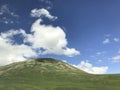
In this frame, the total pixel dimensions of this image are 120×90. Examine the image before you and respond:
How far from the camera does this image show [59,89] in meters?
198

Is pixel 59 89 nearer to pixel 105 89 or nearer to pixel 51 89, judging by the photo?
pixel 51 89

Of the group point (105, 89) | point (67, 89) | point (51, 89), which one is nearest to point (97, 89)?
point (105, 89)

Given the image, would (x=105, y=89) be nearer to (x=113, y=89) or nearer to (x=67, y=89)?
(x=113, y=89)

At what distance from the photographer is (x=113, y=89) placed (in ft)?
625

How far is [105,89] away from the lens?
192500mm

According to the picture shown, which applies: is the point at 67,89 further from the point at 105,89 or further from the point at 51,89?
the point at 105,89

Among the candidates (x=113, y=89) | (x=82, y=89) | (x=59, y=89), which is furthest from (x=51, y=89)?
(x=113, y=89)

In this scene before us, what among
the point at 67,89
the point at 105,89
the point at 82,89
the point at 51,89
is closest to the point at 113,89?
the point at 105,89

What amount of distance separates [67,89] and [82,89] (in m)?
12.5

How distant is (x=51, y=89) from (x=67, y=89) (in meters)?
13.4

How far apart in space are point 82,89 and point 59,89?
19300mm

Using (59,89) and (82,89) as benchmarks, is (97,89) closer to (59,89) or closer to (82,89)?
(82,89)

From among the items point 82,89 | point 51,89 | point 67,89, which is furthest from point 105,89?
point 51,89

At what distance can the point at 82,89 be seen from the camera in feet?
655
